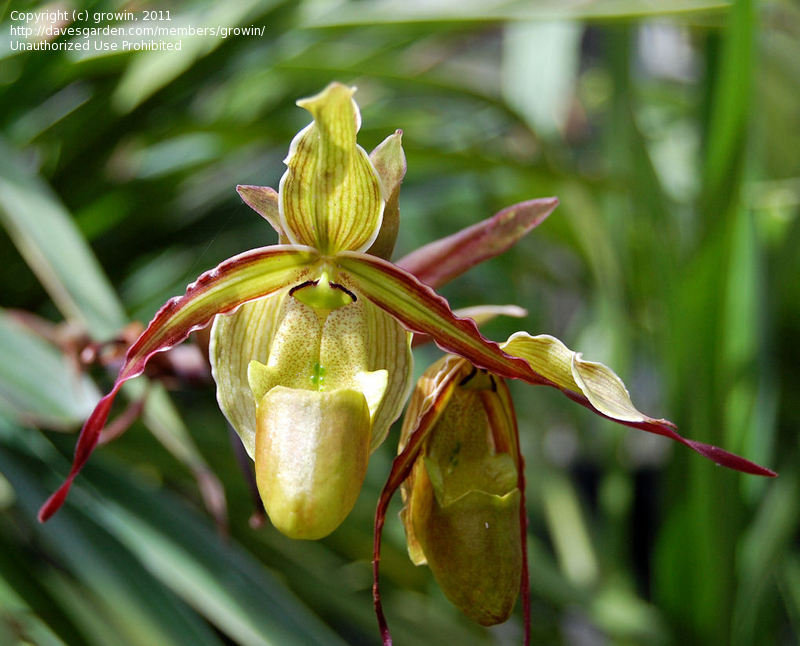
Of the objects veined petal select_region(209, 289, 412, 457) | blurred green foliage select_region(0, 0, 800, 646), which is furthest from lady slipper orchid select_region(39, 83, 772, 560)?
blurred green foliage select_region(0, 0, 800, 646)

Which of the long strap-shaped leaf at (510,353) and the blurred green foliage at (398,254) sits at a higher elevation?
the long strap-shaped leaf at (510,353)

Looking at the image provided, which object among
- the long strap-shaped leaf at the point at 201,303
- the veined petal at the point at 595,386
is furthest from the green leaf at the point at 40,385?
the veined petal at the point at 595,386

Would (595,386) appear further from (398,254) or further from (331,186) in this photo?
(398,254)

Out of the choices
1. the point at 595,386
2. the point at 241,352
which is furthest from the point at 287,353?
the point at 595,386

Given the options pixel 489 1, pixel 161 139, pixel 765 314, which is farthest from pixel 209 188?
pixel 765 314

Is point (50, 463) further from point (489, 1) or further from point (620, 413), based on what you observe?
point (489, 1)

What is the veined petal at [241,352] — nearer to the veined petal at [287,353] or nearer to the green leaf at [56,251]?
the veined petal at [287,353]
